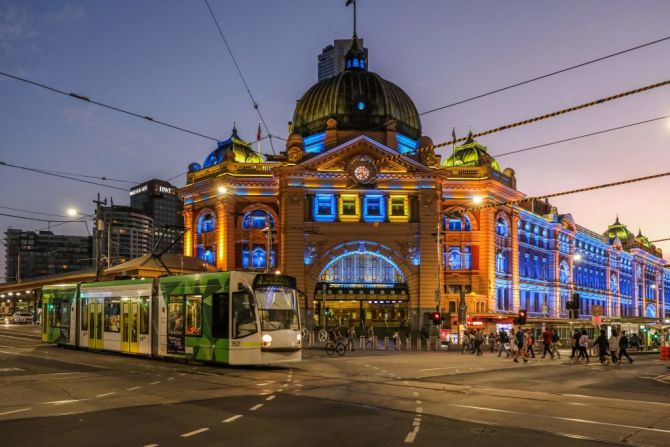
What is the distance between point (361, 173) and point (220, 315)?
4248cm

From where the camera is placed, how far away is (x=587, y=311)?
99125 mm

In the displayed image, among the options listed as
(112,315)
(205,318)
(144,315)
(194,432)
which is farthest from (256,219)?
(194,432)

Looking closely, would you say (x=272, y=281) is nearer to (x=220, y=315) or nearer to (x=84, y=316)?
(x=220, y=315)

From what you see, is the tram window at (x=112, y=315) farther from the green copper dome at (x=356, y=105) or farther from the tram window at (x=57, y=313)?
the green copper dome at (x=356, y=105)

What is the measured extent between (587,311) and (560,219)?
17.5m

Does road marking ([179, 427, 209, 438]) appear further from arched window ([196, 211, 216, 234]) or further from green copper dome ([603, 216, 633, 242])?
green copper dome ([603, 216, 633, 242])

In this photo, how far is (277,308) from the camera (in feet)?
81.6

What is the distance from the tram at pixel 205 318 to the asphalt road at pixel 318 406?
30.4 inches

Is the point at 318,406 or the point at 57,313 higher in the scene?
the point at 57,313

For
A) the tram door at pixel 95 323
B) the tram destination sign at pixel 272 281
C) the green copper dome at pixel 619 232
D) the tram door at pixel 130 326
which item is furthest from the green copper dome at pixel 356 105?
the green copper dome at pixel 619 232

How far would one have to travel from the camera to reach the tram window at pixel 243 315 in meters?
23.9

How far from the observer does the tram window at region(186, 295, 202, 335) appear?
25.5 m

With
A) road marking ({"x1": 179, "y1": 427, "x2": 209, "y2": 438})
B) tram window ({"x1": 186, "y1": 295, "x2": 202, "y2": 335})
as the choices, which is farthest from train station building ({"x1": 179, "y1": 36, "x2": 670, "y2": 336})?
road marking ({"x1": 179, "y1": 427, "x2": 209, "y2": 438})

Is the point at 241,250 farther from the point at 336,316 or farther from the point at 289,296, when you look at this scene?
the point at 289,296
